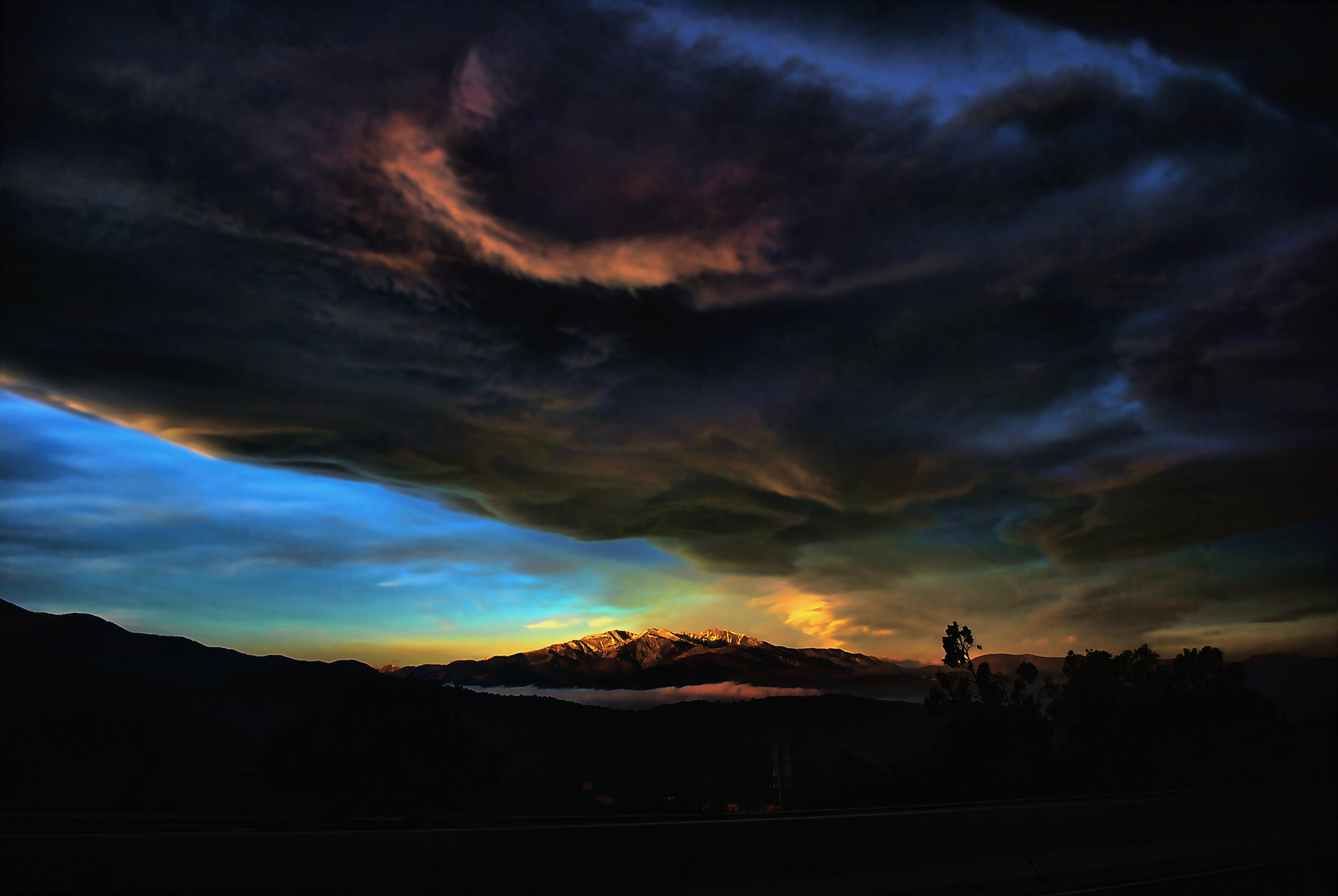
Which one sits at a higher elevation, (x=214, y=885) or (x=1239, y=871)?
(x=214, y=885)

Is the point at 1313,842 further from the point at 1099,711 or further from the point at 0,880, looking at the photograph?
the point at 1099,711

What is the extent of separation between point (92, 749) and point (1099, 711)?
9134cm

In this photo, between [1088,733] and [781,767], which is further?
[1088,733]

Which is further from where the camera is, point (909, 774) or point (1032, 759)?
point (909, 774)

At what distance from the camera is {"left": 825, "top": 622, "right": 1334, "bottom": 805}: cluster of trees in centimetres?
8269

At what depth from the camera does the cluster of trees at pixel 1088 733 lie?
82688 millimetres

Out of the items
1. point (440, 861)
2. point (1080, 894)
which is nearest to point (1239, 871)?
point (1080, 894)

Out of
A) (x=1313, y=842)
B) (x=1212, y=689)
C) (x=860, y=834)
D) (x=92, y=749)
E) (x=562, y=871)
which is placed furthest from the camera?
(x=1212, y=689)

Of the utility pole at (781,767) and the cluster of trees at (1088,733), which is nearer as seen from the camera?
the utility pole at (781,767)

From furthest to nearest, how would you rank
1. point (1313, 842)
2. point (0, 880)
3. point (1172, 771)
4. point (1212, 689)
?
point (1212, 689), point (1172, 771), point (1313, 842), point (0, 880)

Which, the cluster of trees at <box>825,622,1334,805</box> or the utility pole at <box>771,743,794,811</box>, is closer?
the utility pole at <box>771,743,794,811</box>

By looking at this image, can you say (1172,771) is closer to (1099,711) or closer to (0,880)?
(1099,711)

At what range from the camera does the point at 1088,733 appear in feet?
293

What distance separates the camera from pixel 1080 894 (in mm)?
11086
